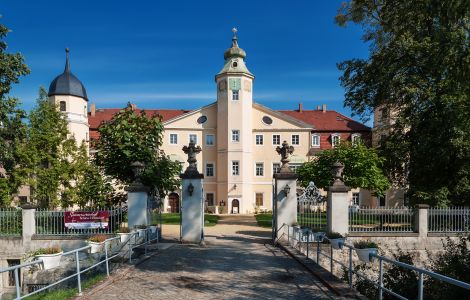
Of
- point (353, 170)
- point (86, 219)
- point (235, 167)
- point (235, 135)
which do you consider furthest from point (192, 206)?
point (235, 135)

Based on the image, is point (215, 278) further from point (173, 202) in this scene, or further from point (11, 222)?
point (173, 202)

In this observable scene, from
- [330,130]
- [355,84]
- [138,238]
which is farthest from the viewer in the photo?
[330,130]

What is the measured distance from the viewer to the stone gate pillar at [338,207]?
14597 mm

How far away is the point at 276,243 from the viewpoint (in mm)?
15148

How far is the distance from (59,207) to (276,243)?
57.0 ft

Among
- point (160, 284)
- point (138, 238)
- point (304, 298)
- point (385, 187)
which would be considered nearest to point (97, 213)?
point (138, 238)

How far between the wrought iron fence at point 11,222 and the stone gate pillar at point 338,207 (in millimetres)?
11936

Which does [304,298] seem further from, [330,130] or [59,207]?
[330,130]

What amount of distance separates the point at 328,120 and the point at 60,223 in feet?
113

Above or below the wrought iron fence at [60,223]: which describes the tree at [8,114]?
above

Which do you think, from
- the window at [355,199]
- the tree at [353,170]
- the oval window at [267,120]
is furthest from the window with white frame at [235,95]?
the window at [355,199]

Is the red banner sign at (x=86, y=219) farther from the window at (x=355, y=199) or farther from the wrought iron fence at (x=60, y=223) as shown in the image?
the window at (x=355, y=199)

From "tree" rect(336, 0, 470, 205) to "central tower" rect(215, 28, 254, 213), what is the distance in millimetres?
19707

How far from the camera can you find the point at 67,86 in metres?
36.8
